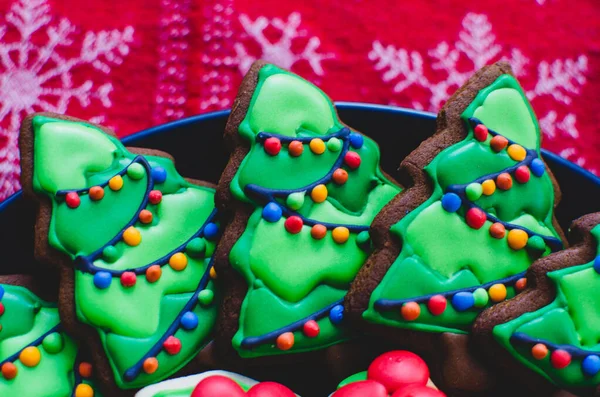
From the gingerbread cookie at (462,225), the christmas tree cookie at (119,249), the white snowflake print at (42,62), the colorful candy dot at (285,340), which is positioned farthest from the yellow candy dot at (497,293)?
the white snowflake print at (42,62)

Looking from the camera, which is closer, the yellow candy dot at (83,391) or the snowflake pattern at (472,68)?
the yellow candy dot at (83,391)

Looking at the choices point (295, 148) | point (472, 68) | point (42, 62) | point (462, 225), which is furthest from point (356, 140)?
point (42, 62)

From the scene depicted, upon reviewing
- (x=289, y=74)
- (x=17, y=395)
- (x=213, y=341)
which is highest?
(x=289, y=74)

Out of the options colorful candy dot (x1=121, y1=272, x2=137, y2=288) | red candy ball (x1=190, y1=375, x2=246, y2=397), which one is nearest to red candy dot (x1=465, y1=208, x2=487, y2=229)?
red candy ball (x1=190, y1=375, x2=246, y2=397)

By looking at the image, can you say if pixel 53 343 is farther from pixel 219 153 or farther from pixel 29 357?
pixel 219 153

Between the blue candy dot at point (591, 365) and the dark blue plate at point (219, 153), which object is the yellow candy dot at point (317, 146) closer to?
the dark blue plate at point (219, 153)

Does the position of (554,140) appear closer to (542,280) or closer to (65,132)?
(542,280)

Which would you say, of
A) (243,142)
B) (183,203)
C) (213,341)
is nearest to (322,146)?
(243,142)
